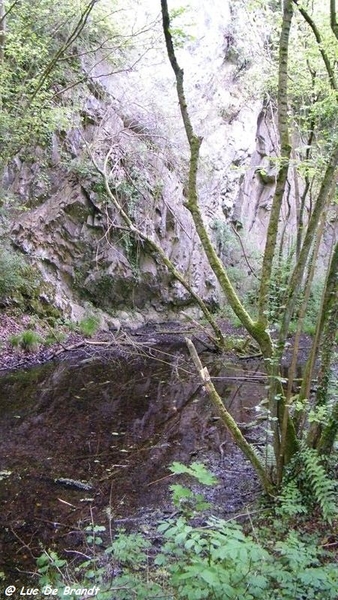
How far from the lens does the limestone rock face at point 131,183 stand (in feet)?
45.0

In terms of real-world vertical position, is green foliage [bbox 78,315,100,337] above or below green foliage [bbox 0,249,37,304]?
below

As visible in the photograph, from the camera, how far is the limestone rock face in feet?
45.0

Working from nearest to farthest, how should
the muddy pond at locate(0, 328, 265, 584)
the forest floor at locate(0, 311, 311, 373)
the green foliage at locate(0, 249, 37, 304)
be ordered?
the muddy pond at locate(0, 328, 265, 584), the forest floor at locate(0, 311, 311, 373), the green foliage at locate(0, 249, 37, 304)

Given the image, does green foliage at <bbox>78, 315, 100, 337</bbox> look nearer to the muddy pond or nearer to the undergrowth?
the muddy pond

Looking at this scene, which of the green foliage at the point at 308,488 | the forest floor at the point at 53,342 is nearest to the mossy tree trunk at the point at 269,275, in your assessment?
the green foliage at the point at 308,488

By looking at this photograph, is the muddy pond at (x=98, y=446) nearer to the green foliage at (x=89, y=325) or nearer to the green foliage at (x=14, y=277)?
the green foliage at (x=89, y=325)

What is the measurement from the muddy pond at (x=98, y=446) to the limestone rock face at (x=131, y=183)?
460 cm

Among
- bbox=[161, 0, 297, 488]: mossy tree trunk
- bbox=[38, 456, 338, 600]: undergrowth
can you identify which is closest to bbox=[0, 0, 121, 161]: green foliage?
bbox=[161, 0, 297, 488]: mossy tree trunk

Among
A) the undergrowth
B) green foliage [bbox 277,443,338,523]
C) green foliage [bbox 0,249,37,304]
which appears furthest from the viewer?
green foliage [bbox 0,249,37,304]

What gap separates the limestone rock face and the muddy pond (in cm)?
460

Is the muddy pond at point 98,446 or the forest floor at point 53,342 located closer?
the muddy pond at point 98,446

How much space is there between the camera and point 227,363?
1128 centimetres

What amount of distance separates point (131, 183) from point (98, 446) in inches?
408

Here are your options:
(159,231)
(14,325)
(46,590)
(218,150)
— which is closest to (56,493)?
(46,590)
